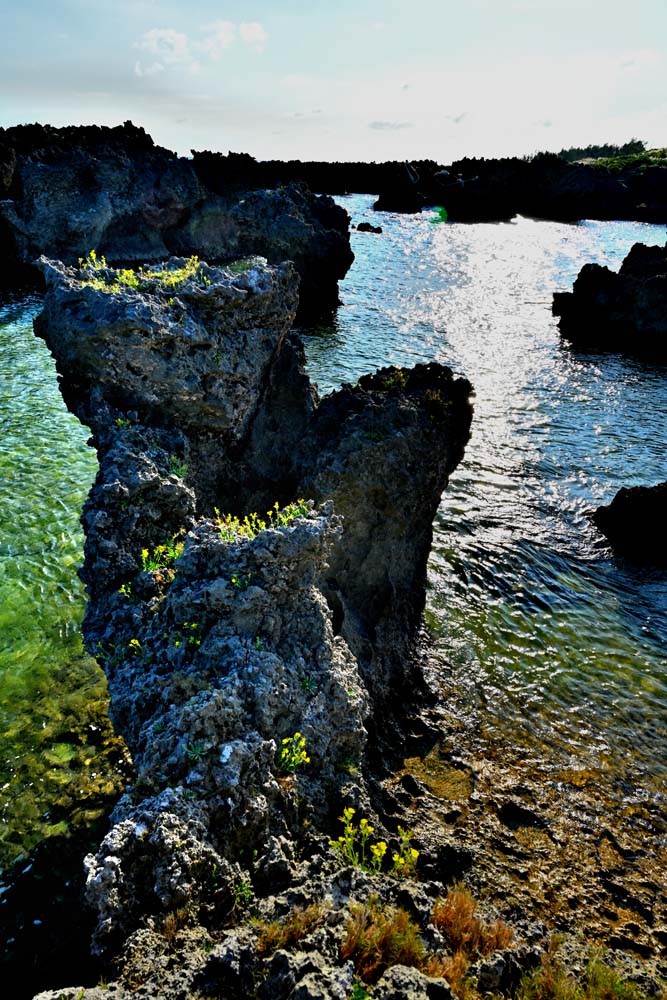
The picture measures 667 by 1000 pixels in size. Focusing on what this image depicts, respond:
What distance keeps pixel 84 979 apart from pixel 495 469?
19144 millimetres

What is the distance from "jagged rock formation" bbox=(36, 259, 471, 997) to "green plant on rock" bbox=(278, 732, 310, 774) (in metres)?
0.06

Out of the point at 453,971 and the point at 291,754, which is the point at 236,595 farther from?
the point at 453,971

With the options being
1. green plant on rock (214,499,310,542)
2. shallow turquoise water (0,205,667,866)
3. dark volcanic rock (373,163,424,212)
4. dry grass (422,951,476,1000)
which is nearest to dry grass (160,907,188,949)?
dry grass (422,951,476,1000)

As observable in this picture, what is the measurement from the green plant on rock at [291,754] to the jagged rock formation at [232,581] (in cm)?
6

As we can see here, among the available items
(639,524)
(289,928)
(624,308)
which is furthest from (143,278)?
(624,308)

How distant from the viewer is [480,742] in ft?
35.6

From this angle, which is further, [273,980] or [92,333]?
[92,333]

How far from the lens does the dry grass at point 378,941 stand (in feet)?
16.6

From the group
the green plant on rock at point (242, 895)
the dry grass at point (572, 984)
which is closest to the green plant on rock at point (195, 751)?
the green plant on rock at point (242, 895)

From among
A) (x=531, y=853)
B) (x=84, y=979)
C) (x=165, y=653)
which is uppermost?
(x=165, y=653)

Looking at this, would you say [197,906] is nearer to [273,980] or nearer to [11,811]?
[273,980]

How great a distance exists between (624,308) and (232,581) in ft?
129

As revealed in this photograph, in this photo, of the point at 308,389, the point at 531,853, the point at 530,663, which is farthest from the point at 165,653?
the point at 530,663

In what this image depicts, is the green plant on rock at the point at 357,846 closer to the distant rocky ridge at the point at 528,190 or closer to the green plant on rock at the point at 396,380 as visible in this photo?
the green plant on rock at the point at 396,380
